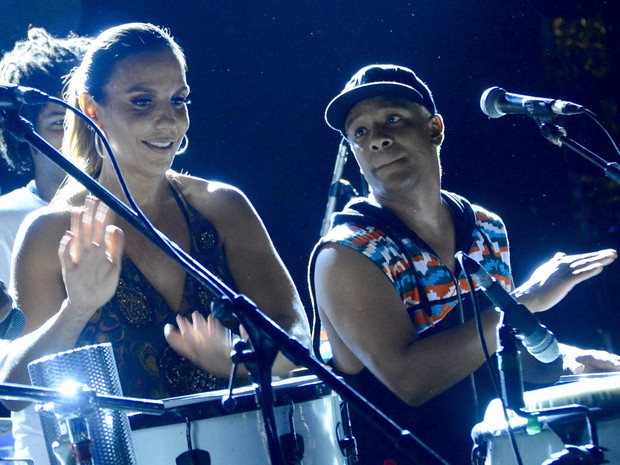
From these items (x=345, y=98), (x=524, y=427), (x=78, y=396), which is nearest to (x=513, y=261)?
(x=345, y=98)

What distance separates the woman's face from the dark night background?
2226mm

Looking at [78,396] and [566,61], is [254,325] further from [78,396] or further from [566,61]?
[566,61]

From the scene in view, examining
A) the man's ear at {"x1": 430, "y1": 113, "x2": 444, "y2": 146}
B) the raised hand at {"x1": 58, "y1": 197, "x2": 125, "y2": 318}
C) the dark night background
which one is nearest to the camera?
the raised hand at {"x1": 58, "y1": 197, "x2": 125, "y2": 318}

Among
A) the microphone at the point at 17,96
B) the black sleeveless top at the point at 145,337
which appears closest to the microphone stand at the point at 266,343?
the microphone at the point at 17,96

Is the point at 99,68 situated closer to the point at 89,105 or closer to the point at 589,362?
the point at 89,105

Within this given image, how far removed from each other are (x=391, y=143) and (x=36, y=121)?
52.6 inches

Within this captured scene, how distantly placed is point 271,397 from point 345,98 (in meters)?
1.68

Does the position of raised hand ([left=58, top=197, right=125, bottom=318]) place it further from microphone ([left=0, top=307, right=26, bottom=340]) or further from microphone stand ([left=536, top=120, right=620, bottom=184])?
microphone stand ([left=536, top=120, right=620, bottom=184])

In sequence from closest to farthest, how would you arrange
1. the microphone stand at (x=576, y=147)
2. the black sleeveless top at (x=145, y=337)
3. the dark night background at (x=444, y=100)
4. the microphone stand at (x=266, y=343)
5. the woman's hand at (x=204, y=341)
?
the microphone stand at (x=266, y=343), the woman's hand at (x=204, y=341), the black sleeveless top at (x=145, y=337), the microphone stand at (x=576, y=147), the dark night background at (x=444, y=100)

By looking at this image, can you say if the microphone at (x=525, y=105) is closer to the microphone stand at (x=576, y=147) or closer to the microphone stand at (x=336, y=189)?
the microphone stand at (x=576, y=147)

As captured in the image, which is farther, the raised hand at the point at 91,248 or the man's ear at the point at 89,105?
the man's ear at the point at 89,105

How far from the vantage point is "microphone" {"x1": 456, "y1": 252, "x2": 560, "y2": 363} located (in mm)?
1923

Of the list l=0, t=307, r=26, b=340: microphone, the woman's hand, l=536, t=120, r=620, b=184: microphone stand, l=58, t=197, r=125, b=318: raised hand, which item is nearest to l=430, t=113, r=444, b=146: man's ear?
l=536, t=120, r=620, b=184: microphone stand

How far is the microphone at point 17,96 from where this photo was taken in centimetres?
173
